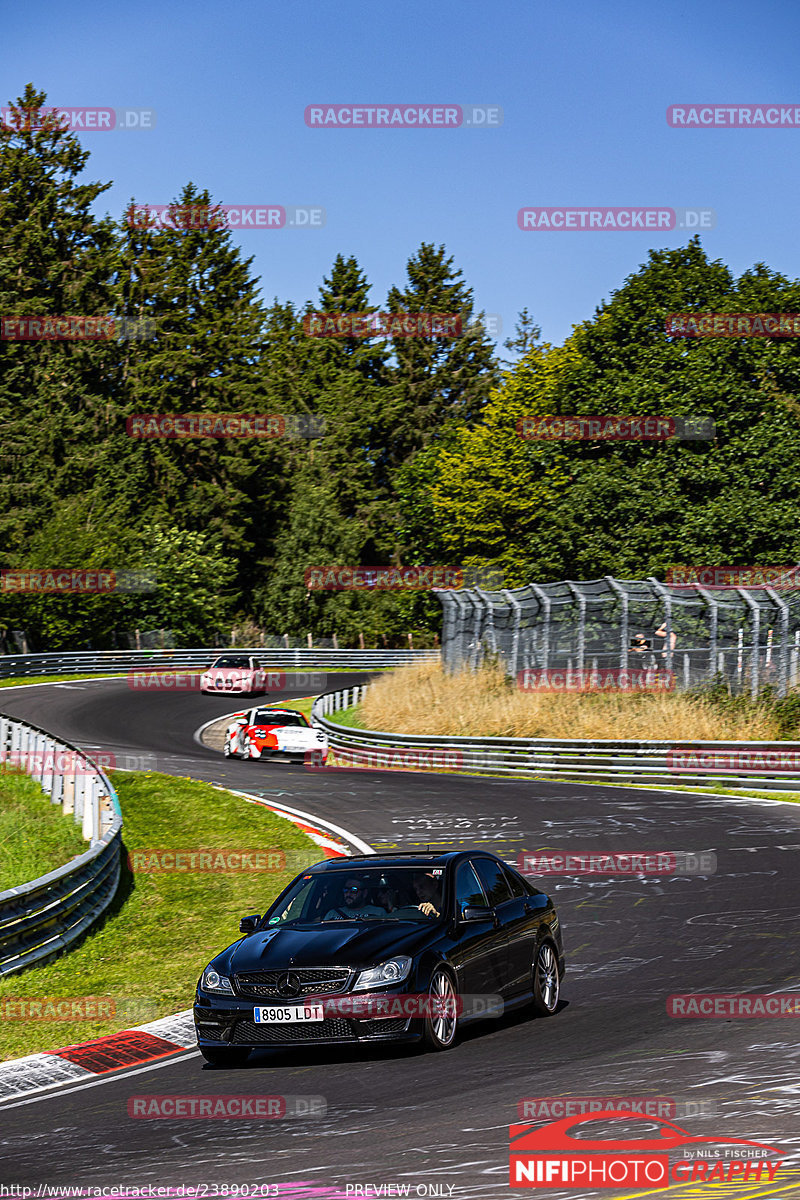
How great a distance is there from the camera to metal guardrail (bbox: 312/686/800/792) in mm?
27875

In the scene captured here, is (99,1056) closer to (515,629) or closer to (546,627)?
(546,627)

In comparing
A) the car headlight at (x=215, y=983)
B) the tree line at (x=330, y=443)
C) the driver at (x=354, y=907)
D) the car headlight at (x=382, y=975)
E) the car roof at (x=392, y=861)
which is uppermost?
the tree line at (x=330, y=443)

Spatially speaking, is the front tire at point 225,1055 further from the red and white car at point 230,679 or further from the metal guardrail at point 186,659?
the metal guardrail at point 186,659

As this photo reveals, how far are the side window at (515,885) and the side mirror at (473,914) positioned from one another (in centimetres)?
100

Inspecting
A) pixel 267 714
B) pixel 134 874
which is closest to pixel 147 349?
pixel 267 714

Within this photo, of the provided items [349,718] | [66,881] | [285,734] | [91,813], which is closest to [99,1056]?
[66,881]

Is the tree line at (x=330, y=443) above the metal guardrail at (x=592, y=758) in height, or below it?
above

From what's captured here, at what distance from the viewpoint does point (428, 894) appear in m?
10.1

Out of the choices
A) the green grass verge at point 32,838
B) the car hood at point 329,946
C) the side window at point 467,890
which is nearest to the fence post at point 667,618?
the green grass verge at point 32,838

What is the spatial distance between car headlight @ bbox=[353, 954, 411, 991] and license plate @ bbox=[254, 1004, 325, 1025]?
0.28 m

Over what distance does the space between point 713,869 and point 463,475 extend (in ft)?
183

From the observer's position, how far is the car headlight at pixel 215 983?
30.6ft

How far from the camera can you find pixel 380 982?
29.6 feet

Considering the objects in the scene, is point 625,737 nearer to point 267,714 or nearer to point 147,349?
point 267,714
